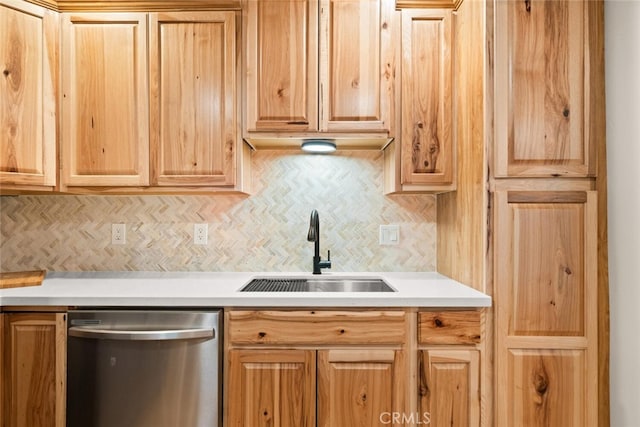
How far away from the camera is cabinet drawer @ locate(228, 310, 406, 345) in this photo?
1455 mm

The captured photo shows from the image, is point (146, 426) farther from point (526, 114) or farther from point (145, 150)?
point (526, 114)

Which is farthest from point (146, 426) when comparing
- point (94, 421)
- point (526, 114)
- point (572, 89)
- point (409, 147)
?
point (572, 89)

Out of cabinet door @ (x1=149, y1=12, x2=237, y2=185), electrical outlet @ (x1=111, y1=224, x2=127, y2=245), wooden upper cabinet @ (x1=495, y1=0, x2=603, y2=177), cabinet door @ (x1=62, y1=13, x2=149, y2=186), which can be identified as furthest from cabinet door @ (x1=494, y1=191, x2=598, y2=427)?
electrical outlet @ (x1=111, y1=224, x2=127, y2=245)

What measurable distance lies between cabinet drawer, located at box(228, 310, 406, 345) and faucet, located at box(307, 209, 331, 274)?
0.53 metres

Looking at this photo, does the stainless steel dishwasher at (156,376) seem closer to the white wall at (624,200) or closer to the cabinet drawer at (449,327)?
the cabinet drawer at (449,327)

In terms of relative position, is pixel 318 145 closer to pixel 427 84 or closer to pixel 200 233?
pixel 427 84

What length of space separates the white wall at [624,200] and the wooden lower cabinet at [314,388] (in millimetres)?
814

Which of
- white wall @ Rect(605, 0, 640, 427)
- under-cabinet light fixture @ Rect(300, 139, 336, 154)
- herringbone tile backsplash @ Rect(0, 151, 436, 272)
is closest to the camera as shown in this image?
white wall @ Rect(605, 0, 640, 427)

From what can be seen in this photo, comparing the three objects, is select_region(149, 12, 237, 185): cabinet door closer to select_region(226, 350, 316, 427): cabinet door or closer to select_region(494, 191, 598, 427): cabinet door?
select_region(226, 350, 316, 427): cabinet door

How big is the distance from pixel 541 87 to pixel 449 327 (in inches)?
40.1

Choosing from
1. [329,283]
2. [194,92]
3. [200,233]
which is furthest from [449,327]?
[194,92]

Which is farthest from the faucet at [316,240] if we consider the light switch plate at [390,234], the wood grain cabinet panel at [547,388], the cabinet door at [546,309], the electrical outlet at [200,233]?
the wood grain cabinet panel at [547,388]

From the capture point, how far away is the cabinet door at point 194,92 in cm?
175

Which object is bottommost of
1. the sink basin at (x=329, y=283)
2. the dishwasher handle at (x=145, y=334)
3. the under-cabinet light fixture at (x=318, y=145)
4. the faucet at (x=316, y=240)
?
the dishwasher handle at (x=145, y=334)
